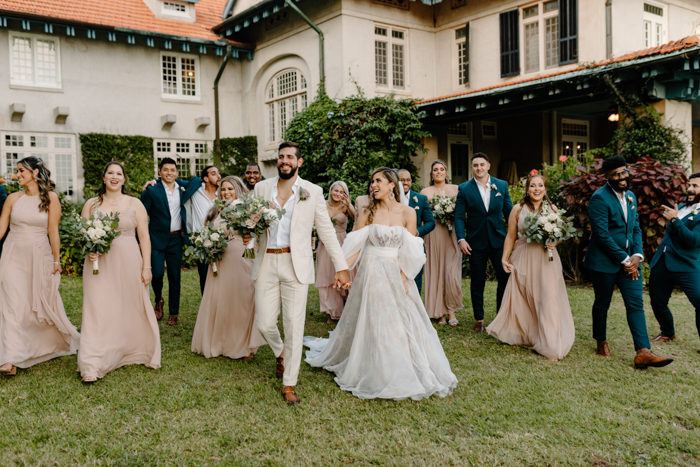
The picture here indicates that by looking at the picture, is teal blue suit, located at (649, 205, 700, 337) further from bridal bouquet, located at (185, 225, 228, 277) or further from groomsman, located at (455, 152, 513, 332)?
bridal bouquet, located at (185, 225, 228, 277)

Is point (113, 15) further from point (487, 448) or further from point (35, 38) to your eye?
point (487, 448)

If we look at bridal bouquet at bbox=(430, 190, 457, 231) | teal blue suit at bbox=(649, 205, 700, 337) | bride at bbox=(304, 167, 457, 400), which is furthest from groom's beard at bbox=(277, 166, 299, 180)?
teal blue suit at bbox=(649, 205, 700, 337)

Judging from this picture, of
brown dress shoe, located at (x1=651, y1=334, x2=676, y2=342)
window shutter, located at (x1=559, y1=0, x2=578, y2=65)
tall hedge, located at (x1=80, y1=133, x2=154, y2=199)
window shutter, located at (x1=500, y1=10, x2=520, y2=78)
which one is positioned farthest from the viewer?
tall hedge, located at (x1=80, y1=133, x2=154, y2=199)

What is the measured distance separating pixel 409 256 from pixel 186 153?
16.6 metres

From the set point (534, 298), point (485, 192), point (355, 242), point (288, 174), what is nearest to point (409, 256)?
point (355, 242)

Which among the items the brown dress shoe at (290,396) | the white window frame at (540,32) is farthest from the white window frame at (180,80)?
the brown dress shoe at (290,396)

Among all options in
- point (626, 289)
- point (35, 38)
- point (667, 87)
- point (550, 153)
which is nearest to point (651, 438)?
point (626, 289)

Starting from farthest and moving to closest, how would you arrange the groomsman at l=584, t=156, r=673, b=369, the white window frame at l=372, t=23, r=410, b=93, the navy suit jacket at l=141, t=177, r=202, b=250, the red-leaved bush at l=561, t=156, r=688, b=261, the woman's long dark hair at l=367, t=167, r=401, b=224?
the white window frame at l=372, t=23, r=410, b=93 < the red-leaved bush at l=561, t=156, r=688, b=261 < the navy suit jacket at l=141, t=177, r=202, b=250 < the groomsman at l=584, t=156, r=673, b=369 < the woman's long dark hair at l=367, t=167, r=401, b=224

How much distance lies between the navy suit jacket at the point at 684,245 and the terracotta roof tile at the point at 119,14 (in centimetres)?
1738

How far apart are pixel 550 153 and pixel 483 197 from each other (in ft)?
42.2

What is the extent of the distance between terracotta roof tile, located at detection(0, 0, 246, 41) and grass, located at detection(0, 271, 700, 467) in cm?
1553

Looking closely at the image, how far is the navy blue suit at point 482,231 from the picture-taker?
7359mm

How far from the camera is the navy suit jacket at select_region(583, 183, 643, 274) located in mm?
5891

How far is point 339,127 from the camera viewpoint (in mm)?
15914
